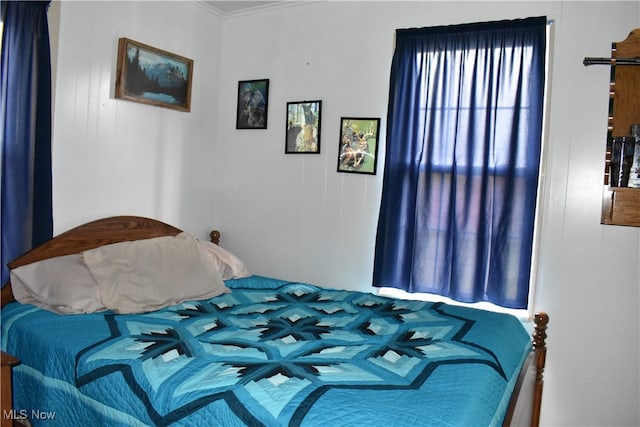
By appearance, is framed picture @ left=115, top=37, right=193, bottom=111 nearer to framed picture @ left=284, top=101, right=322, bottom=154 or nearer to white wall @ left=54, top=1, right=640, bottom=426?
white wall @ left=54, top=1, right=640, bottom=426

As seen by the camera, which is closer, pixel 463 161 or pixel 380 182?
pixel 463 161

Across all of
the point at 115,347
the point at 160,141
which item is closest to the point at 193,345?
the point at 115,347

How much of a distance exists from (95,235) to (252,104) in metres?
1.42

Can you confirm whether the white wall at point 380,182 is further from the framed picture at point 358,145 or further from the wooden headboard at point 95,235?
the wooden headboard at point 95,235

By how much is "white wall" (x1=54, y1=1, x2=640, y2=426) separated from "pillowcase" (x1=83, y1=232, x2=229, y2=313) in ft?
1.54

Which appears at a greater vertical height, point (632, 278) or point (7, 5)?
point (7, 5)

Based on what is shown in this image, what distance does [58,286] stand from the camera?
7.19ft

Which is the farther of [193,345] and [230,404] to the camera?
[193,345]

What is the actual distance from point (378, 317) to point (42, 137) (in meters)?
1.81

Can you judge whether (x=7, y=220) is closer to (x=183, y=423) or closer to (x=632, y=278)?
(x=183, y=423)

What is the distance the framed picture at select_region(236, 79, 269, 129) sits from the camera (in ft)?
11.6

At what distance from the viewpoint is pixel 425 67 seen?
2963 mm

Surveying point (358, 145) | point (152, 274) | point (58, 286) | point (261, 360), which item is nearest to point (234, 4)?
point (358, 145)

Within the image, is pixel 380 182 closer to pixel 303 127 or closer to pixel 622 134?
pixel 303 127
